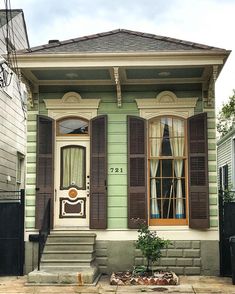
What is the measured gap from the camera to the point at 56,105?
1096 cm

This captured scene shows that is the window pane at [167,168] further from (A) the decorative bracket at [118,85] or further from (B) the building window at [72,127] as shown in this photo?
(B) the building window at [72,127]

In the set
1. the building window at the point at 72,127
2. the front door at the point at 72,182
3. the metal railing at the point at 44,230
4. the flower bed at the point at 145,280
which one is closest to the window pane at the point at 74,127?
the building window at the point at 72,127

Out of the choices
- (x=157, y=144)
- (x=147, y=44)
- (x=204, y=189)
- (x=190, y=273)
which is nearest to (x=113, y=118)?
(x=157, y=144)

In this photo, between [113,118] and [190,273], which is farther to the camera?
[113,118]

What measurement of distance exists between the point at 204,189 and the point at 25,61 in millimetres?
4775

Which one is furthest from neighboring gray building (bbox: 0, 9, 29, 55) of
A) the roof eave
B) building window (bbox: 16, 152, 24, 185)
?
the roof eave

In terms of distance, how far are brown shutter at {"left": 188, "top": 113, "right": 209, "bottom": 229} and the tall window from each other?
25cm

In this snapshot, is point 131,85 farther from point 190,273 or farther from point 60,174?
point 190,273

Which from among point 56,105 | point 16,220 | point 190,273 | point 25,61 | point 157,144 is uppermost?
point 25,61

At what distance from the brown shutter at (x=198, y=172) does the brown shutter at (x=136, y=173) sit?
1.03 metres

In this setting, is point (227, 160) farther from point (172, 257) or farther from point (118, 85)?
point (118, 85)

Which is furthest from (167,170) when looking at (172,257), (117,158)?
(172,257)

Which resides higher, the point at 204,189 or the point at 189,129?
the point at 189,129

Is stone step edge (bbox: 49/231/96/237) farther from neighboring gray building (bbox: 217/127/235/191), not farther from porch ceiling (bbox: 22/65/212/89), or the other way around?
neighboring gray building (bbox: 217/127/235/191)
